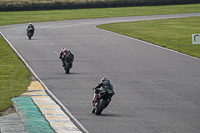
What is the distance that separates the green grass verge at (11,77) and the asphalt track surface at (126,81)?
78 cm

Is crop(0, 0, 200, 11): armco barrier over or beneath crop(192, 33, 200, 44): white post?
beneath

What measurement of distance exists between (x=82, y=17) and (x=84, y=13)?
22.5ft

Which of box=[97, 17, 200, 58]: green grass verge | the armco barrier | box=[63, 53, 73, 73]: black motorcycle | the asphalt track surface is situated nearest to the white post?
box=[97, 17, 200, 58]: green grass verge

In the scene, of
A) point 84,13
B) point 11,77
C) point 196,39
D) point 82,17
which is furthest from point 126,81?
point 84,13

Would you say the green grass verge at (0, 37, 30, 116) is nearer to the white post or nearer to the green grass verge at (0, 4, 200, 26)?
the white post

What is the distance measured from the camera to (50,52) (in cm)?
3045

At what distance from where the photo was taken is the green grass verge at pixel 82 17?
19078 millimetres

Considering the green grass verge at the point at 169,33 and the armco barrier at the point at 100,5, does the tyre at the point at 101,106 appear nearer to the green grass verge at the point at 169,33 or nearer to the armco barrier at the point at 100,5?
the green grass verge at the point at 169,33

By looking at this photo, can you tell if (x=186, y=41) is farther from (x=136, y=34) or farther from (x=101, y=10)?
(x=101, y=10)

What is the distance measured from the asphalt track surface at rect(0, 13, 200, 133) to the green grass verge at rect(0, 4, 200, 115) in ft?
3.74

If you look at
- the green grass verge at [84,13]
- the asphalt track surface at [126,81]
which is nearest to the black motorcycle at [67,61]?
the asphalt track surface at [126,81]

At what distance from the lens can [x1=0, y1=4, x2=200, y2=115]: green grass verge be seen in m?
19.1

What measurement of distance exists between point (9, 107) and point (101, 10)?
66.7m

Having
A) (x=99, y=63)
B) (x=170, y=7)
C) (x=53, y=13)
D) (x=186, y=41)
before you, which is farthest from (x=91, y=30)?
(x=170, y=7)
